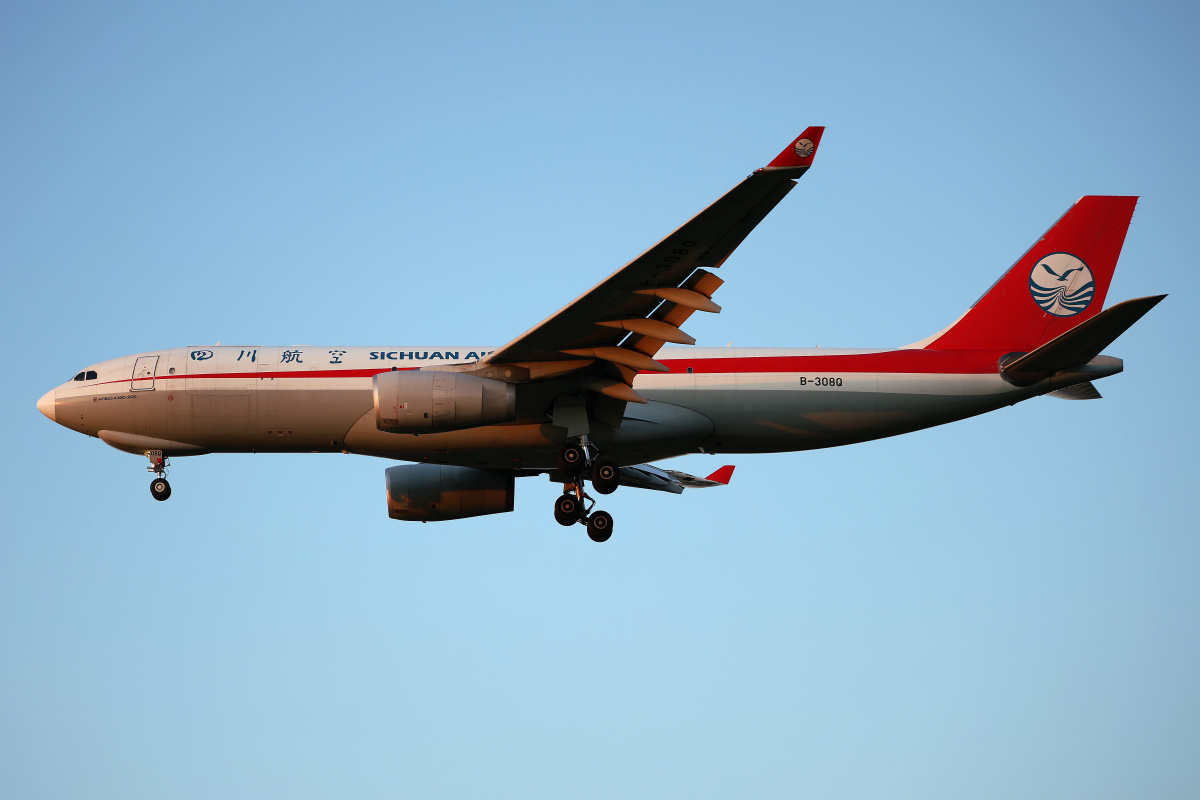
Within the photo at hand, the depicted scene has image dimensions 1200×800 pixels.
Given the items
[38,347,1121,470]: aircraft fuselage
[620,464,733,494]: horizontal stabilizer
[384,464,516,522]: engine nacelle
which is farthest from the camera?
[620,464,733,494]: horizontal stabilizer

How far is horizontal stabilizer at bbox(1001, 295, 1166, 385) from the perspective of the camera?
23.7 m

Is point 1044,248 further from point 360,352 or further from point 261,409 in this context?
point 261,409

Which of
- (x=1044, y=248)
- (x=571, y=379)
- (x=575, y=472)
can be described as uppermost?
(x=1044, y=248)

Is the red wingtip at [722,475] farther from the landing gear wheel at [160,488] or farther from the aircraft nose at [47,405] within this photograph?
the aircraft nose at [47,405]

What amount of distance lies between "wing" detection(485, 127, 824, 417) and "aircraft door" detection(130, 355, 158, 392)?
8841 mm

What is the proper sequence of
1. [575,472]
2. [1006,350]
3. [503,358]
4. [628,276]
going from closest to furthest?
1. [628,276]
2. [503,358]
3. [575,472]
4. [1006,350]

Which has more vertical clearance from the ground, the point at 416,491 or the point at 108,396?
the point at 108,396

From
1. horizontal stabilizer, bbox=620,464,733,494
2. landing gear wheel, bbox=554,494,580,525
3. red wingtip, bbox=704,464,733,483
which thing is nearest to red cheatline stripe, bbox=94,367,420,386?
landing gear wheel, bbox=554,494,580,525

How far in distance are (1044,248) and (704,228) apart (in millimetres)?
13674

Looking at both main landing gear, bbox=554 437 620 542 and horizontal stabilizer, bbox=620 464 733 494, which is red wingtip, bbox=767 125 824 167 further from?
horizontal stabilizer, bbox=620 464 733 494

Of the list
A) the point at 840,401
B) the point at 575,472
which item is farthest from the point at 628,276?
the point at 840,401

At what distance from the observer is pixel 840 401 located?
27.8 meters

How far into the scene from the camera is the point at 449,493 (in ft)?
99.8

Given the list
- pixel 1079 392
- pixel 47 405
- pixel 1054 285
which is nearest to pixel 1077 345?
pixel 1079 392
